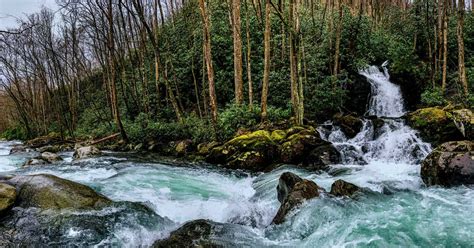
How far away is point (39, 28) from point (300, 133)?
24693 millimetres

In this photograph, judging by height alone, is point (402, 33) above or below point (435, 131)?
above

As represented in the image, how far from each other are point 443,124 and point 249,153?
6.48 metres

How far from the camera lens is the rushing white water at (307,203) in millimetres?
5742

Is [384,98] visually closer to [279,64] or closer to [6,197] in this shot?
[279,64]

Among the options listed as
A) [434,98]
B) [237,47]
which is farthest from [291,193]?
[434,98]

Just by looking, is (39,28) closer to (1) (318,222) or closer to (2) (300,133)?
(2) (300,133)

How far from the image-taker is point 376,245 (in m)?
5.35

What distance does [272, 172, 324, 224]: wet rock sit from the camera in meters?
6.71

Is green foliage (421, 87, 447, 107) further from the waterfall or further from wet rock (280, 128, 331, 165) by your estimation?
wet rock (280, 128, 331, 165)

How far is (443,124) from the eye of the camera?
12.0 meters

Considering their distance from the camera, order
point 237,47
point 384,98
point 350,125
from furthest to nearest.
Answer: point 384,98 → point 237,47 → point 350,125

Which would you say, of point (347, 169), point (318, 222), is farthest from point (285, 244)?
point (347, 169)

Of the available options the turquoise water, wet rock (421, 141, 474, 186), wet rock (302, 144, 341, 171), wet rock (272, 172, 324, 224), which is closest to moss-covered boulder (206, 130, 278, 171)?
the turquoise water

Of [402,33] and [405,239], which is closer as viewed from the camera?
A: [405,239]
